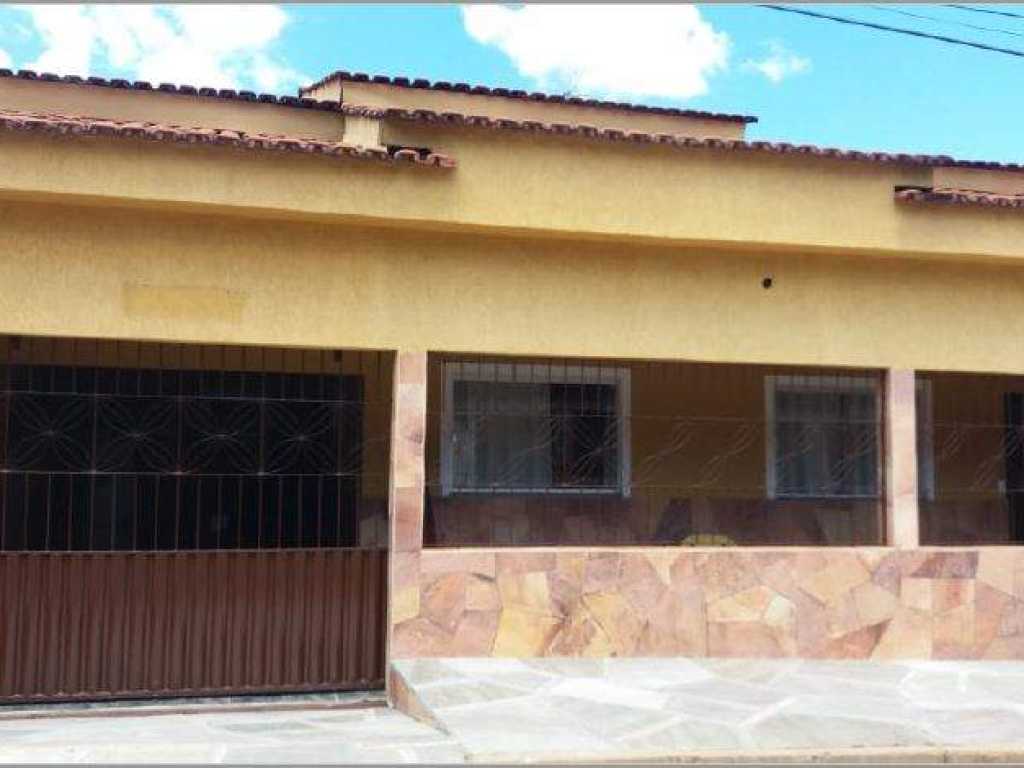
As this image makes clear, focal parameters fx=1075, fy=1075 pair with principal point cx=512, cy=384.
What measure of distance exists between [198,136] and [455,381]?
11.7ft

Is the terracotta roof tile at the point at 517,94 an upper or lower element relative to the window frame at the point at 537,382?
upper

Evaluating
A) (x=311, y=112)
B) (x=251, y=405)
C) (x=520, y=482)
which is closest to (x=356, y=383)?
(x=251, y=405)

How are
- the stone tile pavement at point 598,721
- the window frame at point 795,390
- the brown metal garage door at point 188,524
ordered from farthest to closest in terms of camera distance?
the window frame at point 795,390
the brown metal garage door at point 188,524
the stone tile pavement at point 598,721

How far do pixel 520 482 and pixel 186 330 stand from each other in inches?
151

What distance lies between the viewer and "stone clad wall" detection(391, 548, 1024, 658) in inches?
322

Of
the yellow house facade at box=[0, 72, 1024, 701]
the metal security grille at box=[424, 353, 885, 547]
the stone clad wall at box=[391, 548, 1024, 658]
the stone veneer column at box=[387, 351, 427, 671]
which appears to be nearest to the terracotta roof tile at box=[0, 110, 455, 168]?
the yellow house facade at box=[0, 72, 1024, 701]

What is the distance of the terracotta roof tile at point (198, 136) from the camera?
7.26 meters

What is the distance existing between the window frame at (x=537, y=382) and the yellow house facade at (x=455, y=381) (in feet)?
0.13

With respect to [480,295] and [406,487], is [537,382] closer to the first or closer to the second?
[480,295]

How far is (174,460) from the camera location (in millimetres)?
10031

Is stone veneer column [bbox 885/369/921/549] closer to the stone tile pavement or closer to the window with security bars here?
the stone tile pavement

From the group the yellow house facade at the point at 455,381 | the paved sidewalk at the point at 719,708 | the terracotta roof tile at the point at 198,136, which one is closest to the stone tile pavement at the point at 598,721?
the paved sidewalk at the point at 719,708

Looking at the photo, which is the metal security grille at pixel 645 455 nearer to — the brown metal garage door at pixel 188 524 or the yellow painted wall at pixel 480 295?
the brown metal garage door at pixel 188 524

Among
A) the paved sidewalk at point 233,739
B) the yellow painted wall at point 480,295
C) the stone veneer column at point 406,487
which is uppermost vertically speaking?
the yellow painted wall at point 480,295
